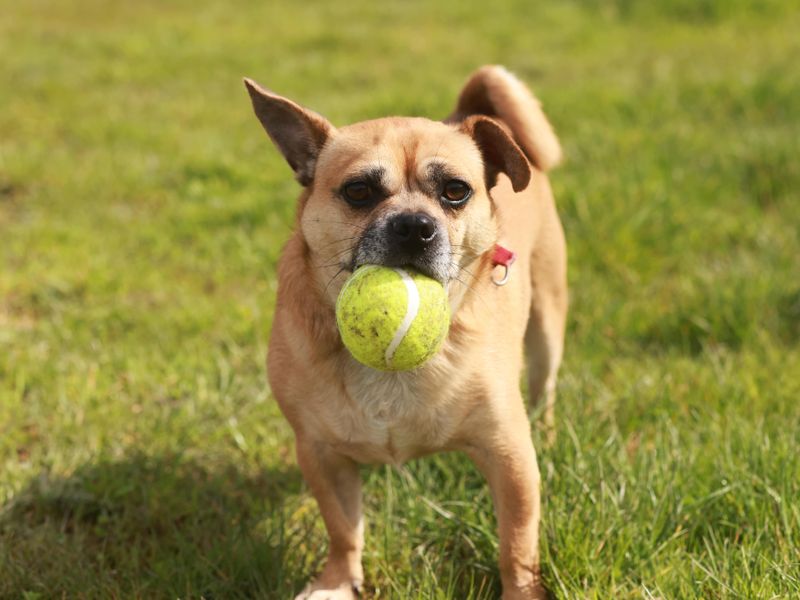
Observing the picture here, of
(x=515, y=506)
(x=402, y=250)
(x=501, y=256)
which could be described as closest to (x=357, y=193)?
(x=402, y=250)

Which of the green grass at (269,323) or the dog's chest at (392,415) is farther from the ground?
the dog's chest at (392,415)

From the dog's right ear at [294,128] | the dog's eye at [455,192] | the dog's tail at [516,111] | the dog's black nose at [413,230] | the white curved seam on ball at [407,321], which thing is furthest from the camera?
the dog's tail at [516,111]

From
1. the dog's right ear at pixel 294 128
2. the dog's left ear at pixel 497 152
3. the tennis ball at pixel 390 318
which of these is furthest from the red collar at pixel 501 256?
the dog's right ear at pixel 294 128

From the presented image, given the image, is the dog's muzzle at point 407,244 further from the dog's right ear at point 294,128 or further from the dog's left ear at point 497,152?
the dog's right ear at point 294,128

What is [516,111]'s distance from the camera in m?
3.60

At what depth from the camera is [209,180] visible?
6.19 m

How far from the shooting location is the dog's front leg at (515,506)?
2723 millimetres

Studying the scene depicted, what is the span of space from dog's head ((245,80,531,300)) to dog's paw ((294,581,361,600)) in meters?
0.92

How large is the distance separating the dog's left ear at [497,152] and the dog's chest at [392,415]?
70 cm

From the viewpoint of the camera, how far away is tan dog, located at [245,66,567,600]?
273 centimetres

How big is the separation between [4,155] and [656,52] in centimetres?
587

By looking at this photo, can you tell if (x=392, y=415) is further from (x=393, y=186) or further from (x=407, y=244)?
(x=393, y=186)

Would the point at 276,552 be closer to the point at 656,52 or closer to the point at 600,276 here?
the point at 600,276

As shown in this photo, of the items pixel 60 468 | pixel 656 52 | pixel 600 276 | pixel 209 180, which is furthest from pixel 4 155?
pixel 656 52
